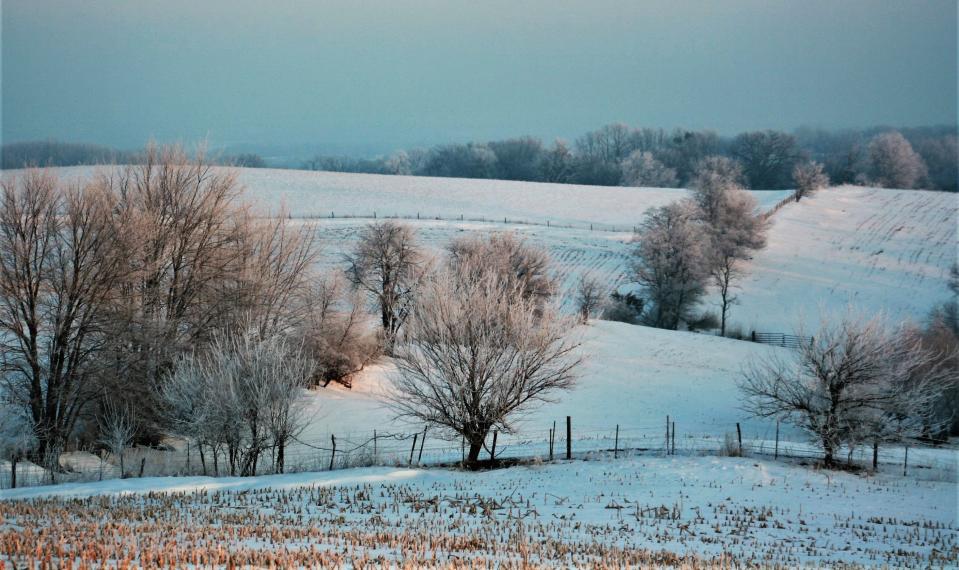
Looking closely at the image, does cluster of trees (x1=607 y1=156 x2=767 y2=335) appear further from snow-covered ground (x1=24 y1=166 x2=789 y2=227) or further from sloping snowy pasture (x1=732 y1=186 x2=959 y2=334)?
snow-covered ground (x1=24 y1=166 x2=789 y2=227)

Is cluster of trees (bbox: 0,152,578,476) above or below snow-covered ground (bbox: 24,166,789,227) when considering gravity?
below

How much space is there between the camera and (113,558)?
979 centimetres

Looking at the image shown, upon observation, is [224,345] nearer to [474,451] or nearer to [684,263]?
[474,451]

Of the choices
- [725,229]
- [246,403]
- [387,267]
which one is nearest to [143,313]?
[246,403]

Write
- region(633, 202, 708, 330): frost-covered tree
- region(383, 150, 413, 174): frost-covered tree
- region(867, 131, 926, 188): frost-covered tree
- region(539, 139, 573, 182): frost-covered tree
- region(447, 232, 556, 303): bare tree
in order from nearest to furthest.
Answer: region(447, 232, 556, 303): bare tree
region(633, 202, 708, 330): frost-covered tree
region(867, 131, 926, 188): frost-covered tree
region(539, 139, 573, 182): frost-covered tree
region(383, 150, 413, 174): frost-covered tree

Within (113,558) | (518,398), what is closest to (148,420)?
(518,398)

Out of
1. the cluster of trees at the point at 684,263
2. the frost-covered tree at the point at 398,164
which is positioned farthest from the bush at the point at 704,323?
the frost-covered tree at the point at 398,164

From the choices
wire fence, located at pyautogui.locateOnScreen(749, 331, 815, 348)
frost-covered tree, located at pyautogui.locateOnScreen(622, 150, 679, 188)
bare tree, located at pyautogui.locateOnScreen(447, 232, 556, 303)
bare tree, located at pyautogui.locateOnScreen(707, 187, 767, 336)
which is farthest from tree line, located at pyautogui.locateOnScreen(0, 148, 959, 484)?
frost-covered tree, located at pyautogui.locateOnScreen(622, 150, 679, 188)

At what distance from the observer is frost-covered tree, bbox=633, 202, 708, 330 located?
56.6 m

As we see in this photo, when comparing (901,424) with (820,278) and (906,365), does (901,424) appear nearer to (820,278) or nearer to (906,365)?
(906,365)

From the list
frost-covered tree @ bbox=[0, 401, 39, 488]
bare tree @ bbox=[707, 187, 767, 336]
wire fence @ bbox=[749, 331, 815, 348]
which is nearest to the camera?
frost-covered tree @ bbox=[0, 401, 39, 488]

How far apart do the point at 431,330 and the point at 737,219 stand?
46.5 meters

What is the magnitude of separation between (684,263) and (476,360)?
36056 mm

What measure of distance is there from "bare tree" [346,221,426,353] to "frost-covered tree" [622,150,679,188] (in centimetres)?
8355
